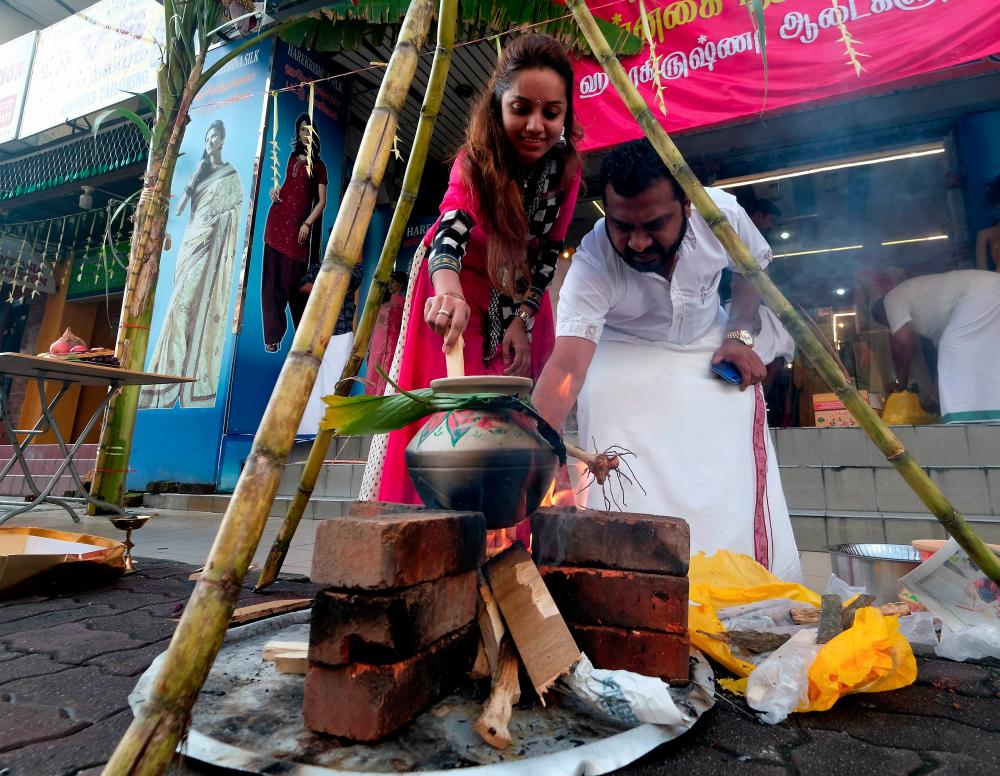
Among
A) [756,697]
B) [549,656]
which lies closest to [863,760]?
[756,697]

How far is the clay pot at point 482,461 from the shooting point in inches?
50.4

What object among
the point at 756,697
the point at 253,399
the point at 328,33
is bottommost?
the point at 756,697

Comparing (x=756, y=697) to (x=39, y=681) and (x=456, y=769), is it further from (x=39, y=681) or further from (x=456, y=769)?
(x=39, y=681)

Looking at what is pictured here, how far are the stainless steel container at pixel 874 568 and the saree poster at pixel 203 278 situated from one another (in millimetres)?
5952

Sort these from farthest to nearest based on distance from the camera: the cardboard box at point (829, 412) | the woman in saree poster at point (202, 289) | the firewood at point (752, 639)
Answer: the woman in saree poster at point (202, 289) → the cardboard box at point (829, 412) → the firewood at point (752, 639)

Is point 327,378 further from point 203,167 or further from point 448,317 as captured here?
point 448,317

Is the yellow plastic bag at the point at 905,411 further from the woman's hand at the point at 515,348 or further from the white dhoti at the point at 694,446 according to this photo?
the woman's hand at the point at 515,348

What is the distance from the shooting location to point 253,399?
20.4 ft

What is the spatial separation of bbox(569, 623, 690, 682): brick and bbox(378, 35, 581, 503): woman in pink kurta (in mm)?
913

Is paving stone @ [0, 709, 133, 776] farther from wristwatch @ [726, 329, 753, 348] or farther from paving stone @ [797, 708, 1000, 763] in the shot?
wristwatch @ [726, 329, 753, 348]

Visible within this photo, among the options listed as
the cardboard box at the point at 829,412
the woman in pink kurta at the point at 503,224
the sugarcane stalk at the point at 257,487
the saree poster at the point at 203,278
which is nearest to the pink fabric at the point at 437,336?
the woman in pink kurta at the point at 503,224

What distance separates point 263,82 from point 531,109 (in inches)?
244

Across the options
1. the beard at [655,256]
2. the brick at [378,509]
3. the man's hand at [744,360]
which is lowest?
the brick at [378,509]

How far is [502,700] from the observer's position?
109 centimetres
